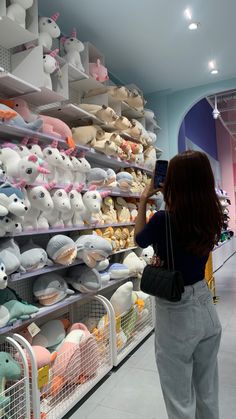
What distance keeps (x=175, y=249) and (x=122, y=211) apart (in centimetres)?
209

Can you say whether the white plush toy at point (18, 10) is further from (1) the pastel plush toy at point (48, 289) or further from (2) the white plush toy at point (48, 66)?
(1) the pastel plush toy at point (48, 289)

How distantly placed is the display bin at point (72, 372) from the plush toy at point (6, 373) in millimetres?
86

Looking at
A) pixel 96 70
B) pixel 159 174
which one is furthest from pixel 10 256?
pixel 96 70

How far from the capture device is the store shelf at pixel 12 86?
199cm

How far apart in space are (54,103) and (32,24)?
0.58 metres

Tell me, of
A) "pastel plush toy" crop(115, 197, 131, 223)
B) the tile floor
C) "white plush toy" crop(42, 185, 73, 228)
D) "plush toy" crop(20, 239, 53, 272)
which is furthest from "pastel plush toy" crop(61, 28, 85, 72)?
the tile floor

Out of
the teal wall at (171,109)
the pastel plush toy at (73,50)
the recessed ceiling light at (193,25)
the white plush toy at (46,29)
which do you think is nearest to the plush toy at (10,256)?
the white plush toy at (46,29)

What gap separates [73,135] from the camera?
109 inches

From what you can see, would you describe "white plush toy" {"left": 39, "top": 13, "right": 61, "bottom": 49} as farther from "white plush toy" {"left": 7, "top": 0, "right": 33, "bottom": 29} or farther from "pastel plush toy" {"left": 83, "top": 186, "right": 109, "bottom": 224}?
"pastel plush toy" {"left": 83, "top": 186, "right": 109, "bottom": 224}

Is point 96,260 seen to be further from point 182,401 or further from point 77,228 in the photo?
point 182,401

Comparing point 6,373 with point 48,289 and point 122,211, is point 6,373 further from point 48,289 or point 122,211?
point 122,211

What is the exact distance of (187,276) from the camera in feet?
4.34

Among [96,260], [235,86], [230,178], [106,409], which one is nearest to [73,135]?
[96,260]

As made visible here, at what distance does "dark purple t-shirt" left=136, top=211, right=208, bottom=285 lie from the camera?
130cm
